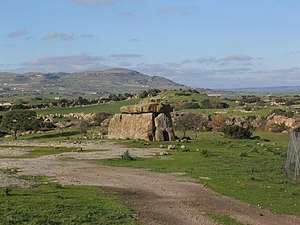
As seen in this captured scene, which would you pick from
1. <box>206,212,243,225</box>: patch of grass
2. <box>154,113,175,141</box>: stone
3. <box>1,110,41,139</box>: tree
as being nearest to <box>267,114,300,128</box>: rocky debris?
<box>154,113,175,141</box>: stone

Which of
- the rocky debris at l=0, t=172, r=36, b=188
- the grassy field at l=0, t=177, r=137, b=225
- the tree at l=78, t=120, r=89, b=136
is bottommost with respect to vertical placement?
the tree at l=78, t=120, r=89, b=136

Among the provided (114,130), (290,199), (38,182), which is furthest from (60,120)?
(290,199)

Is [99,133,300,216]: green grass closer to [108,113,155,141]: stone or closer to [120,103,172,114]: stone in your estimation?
[108,113,155,141]: stone

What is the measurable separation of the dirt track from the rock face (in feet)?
56.4

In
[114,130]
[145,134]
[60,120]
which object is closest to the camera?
[145,134]

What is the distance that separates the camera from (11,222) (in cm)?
1475

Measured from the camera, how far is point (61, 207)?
17.1m

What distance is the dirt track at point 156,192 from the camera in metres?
16.9

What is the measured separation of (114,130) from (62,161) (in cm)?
1975

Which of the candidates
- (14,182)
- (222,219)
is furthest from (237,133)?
(222,219)

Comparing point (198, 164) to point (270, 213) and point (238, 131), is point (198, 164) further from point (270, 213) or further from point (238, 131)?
point (238, 131)

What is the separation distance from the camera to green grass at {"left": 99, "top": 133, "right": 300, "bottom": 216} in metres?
20.5

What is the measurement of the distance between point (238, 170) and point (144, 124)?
77.5 ft

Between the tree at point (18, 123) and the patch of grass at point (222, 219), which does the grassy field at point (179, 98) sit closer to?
the tree at point (18, 123)
